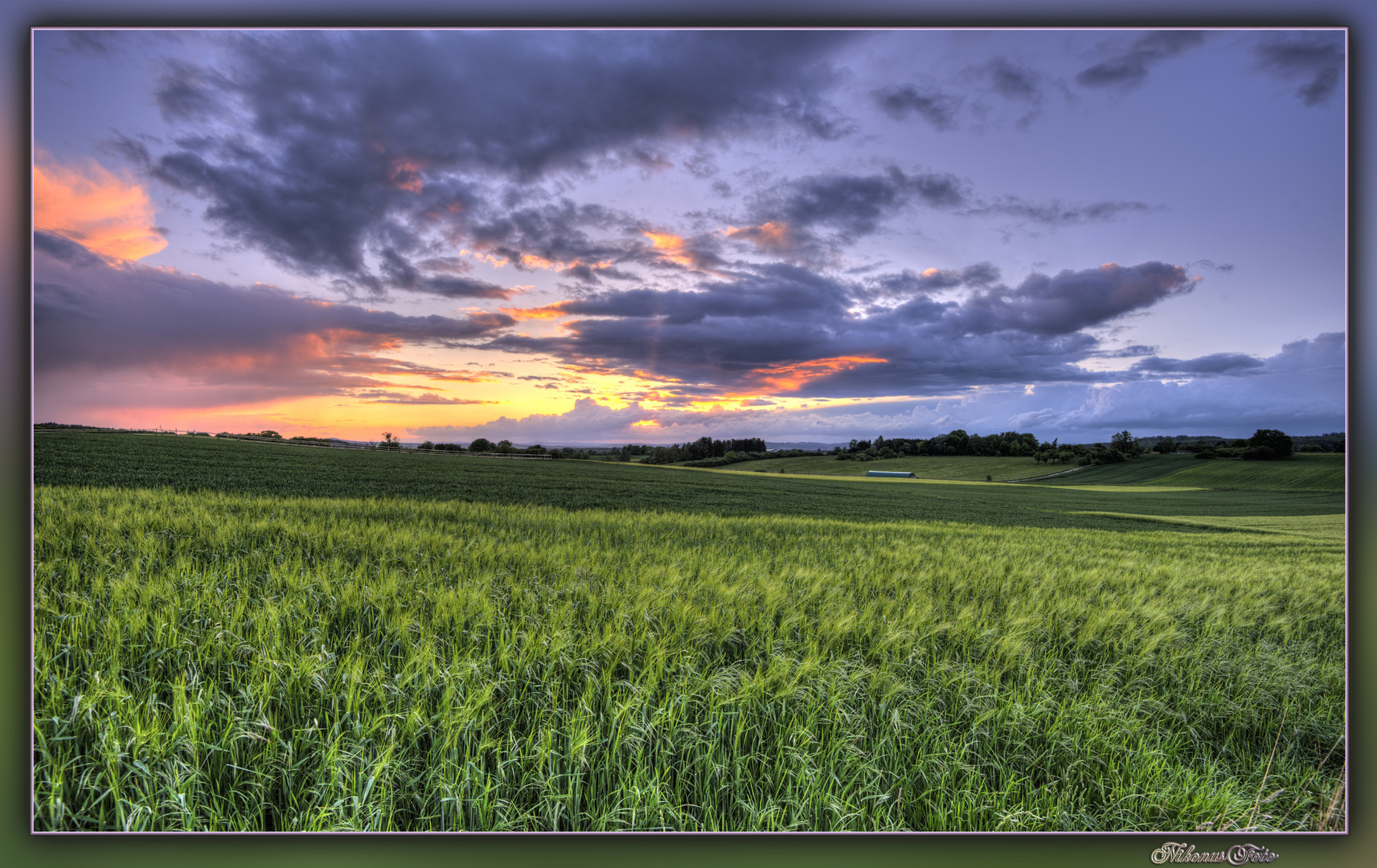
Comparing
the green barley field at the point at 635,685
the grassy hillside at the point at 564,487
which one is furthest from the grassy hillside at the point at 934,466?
the green barley field at the point at 635,685

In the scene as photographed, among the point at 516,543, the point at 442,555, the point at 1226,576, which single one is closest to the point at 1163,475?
the point at 1226,576

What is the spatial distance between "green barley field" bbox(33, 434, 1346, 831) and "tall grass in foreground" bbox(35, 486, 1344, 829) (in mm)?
19

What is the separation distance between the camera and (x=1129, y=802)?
2.30 meters

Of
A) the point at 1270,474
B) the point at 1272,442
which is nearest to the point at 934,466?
the point at 1270,474

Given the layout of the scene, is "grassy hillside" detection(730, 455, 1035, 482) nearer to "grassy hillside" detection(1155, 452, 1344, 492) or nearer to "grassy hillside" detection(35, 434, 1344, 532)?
"grassy hillside" detection(35, 434, 1344, 532)

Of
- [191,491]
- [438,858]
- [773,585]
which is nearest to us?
[438,858]

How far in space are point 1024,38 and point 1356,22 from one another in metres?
2.05

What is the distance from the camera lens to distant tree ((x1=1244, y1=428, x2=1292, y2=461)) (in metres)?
4.17

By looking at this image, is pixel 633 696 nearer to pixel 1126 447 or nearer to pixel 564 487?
pixel 1126 447

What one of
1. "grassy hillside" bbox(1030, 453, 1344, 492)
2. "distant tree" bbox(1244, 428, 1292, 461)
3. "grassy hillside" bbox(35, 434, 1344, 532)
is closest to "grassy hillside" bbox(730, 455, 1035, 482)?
"grassy hillside" bbox(35, 434, 1344, 532)

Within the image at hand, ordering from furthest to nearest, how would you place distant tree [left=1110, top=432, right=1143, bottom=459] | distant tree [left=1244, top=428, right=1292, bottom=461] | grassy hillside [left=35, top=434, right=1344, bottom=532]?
distant tree [left=1110, top=432, right=1143, bottom=459] → grassy hillside [left=35, top=434, right=1344, bottom=532] → distant tree [left=1244, top=428, right=1292, bottom=461]

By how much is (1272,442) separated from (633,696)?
254 inches

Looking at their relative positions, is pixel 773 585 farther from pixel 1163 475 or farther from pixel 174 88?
pixel 1163 475

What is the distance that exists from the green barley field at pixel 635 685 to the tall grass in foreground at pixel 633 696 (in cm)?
2
